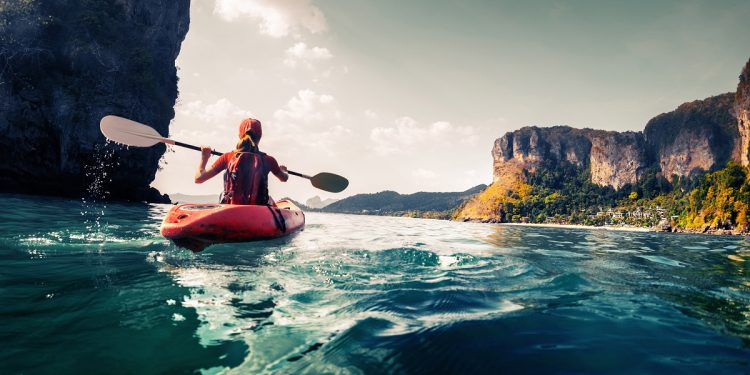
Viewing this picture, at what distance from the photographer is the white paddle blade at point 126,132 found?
8152mm

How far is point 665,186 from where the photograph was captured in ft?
432

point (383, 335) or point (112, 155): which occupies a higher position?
point (112, 155)

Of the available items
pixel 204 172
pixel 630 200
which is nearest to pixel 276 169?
pixel 204 172

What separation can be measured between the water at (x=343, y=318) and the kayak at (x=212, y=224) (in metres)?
0.37

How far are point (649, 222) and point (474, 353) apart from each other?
10924 cm

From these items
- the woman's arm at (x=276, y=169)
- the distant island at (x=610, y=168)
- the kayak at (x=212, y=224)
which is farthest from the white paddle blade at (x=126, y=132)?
the distant island at (x=610, y=168)

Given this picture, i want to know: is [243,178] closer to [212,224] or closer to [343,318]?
[212,224]

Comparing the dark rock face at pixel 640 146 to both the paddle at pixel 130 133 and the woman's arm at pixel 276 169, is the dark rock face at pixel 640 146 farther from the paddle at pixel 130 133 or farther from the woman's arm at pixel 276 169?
the paddle at pixel 130 133

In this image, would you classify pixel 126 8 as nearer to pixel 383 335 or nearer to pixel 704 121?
pixel 383 335

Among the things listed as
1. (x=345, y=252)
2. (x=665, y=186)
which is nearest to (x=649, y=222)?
(x=665, y=186)

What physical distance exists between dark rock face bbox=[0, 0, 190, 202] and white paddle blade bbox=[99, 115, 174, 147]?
26.3 m

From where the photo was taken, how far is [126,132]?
840cm

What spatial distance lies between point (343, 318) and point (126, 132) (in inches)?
326

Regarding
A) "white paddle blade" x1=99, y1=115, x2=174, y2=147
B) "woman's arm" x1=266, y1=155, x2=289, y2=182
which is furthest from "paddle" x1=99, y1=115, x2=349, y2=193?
"woman's arm" x1=266, y1=155, x2=289, y2=182
